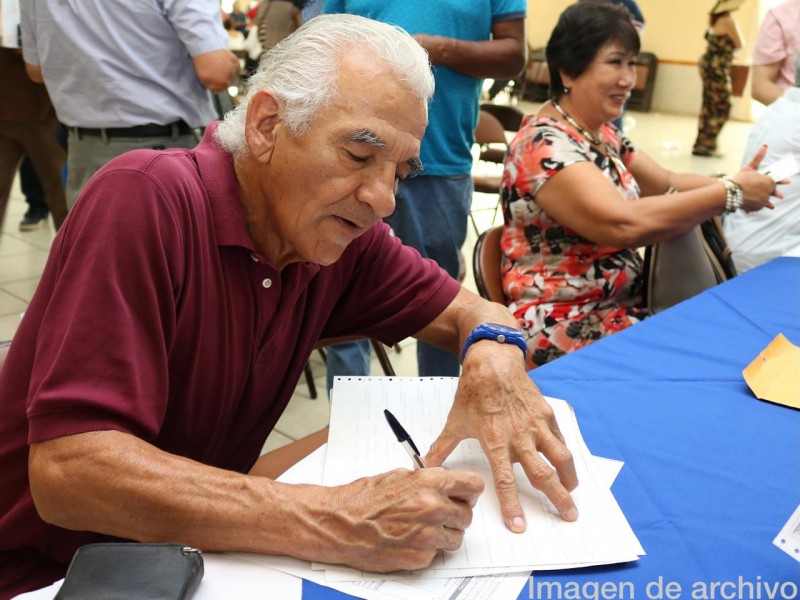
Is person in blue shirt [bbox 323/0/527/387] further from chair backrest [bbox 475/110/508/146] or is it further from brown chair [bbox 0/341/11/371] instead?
chair backrest [bbox 475/110/508/146]

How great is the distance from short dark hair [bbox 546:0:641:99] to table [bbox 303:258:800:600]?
99 cm

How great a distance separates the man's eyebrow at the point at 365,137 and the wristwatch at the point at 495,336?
44 cm

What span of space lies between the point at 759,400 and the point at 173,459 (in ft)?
3.61

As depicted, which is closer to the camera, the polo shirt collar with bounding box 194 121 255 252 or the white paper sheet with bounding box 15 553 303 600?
the white paper sheet with bounding box 15 553 303 600

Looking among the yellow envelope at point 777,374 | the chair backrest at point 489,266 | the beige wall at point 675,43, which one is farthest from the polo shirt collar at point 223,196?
the beige wall at point 675,43

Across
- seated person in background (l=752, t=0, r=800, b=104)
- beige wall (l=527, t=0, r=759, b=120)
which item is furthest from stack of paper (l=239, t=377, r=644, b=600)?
beige wall (l=527, t=0, r=759, b=120)

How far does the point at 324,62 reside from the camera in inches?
46.4

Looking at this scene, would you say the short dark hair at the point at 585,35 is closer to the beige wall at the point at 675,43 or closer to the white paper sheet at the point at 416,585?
the white paper sheet at the point at 416,585

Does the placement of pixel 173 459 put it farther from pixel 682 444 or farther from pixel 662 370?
pixel 662 370

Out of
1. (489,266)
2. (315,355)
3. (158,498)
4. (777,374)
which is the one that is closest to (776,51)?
(489,266)

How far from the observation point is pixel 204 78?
9.20 feet

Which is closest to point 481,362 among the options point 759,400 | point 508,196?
point 759,400

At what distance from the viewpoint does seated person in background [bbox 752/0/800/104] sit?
3861 mm

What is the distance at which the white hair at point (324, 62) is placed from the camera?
117 cm
